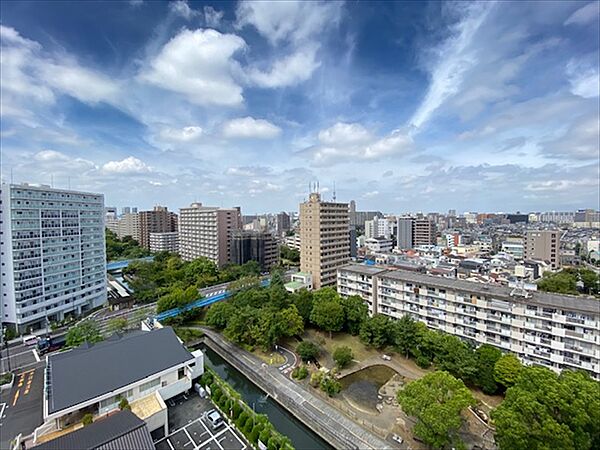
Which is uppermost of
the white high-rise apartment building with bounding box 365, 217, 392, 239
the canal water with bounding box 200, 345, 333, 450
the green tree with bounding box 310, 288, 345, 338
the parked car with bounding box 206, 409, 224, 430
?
the white high-rise apartment building with bounding box 365, 217, 392, 239

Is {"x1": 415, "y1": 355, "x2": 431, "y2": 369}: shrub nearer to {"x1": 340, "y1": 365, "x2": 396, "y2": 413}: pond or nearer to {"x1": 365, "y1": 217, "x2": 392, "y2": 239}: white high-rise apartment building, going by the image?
{"x1": 340, "y1": 365, "x2": 396, "y2": 413}: pond

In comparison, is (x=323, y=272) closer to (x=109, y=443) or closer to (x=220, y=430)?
(x=220, y=430)

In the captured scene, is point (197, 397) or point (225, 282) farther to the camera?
point (225, 282)

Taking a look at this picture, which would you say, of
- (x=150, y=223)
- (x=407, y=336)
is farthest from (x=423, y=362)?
(x=150, y=223)

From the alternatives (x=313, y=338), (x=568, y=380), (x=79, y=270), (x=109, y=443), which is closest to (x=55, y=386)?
(x=109, y=443)

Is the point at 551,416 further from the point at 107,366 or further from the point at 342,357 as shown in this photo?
the point at 107,366


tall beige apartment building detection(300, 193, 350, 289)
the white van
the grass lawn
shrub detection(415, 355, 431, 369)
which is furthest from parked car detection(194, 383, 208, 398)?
tall beige apartment building detection(300, 193, 350, 289)

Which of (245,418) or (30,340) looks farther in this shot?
(30,340)
